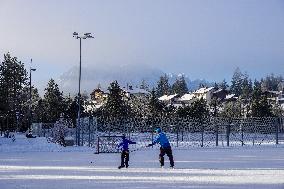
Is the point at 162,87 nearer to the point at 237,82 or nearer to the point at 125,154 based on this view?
the point at 237,82

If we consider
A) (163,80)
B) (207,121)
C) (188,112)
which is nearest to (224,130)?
(207,121)

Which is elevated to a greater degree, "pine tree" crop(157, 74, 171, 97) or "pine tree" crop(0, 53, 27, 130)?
"pine tree" crop(157, 74, 171, 97)

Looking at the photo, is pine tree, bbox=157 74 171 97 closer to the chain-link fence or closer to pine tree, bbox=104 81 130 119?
pine tree, bbox=104 81 130 119

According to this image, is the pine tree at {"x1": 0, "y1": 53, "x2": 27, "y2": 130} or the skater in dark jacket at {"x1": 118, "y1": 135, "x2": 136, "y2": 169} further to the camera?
the pine tree at {"x1": 0, "y1": 53, "x2": 27, "y2": 130}

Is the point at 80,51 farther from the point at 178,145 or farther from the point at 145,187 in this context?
the point at 145,187

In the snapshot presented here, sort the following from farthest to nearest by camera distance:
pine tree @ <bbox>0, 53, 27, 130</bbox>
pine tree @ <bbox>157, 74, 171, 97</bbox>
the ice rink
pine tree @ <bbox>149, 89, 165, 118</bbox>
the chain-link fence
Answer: pine tree @ <bbox>157, 74, 171, 97</bbox> < pine tree @ <bbox>149, 89, 165, 118</bbox> < pine tree @ <bbox>0, 53, 27, 130</bbox> < the chain-link fence < the ice rink

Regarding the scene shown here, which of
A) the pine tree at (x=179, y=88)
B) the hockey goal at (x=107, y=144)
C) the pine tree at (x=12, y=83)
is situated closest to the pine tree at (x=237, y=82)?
the pine tree at (x=179, y=88)

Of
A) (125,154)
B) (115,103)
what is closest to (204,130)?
(125,154)

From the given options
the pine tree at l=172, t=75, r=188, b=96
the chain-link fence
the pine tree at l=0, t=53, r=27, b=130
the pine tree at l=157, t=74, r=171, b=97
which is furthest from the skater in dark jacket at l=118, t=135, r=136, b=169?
the pine tree at l=157, t=74, r=171, b=97

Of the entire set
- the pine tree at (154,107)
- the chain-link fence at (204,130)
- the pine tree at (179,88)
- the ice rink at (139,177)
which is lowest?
the ice rink at (139,177)

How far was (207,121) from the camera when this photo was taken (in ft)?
135

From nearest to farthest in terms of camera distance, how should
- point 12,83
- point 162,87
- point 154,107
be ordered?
point 12,83 → point 154,107 → point 162,87

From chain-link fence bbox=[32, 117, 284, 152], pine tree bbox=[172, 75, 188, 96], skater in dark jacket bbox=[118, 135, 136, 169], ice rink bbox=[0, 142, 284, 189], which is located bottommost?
ice rink bbox=[0, 142, 284, 189]

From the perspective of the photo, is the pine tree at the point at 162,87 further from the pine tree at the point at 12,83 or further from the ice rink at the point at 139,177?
the ice rink at the point at 139,177
